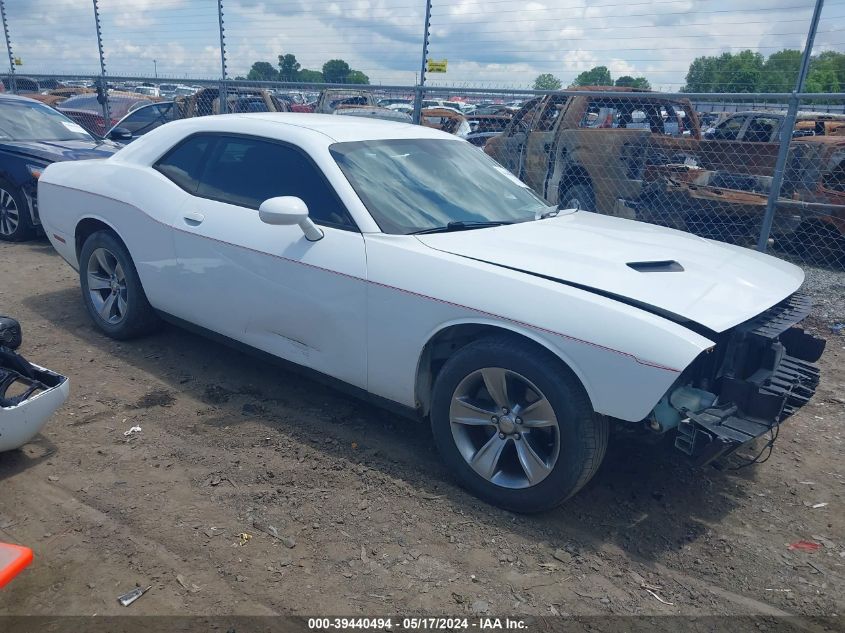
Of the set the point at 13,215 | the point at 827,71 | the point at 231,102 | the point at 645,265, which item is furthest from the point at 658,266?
the point at 231,102

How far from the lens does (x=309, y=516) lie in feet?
10.1

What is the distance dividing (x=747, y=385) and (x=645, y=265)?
2.34ft

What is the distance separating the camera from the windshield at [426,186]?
143 inches

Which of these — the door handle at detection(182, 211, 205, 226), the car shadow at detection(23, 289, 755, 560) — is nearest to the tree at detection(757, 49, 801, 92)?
the car shadow at detection(23, 289, 755, 560)

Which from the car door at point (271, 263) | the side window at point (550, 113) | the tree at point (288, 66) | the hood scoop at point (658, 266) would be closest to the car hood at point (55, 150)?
the tree at point (288, 66)

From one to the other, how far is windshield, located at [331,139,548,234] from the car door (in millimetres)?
205

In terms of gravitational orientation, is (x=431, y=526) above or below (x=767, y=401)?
below

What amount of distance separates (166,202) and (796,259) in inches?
262

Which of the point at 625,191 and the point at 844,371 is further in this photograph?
the point at 625,191

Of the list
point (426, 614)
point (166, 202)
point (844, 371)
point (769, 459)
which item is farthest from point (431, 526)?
point (844, 371)

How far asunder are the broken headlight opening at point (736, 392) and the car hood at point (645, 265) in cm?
13

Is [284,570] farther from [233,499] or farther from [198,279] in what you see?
[198,279]

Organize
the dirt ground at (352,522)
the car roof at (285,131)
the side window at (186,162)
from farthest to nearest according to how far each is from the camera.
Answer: the side window at (186,162) → the car roof at (285,131) → the dirt ground at (352,522)

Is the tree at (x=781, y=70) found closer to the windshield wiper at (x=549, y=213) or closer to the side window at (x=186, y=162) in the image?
the windshield wiper at (x=549, y=213)
